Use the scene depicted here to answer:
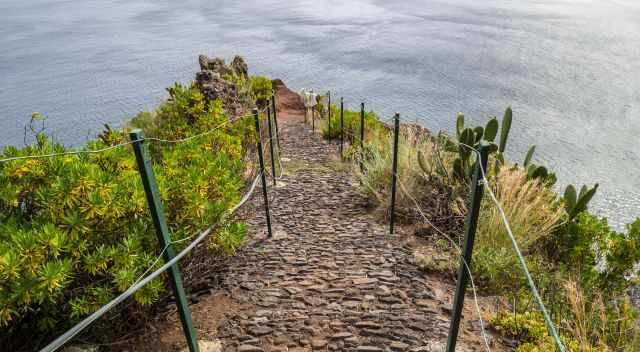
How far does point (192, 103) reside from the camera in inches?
273

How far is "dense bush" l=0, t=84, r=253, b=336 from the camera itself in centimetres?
222

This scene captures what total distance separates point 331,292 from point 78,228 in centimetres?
221

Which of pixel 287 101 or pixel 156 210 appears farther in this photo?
pixel 287 101

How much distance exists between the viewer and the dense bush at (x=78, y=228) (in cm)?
222

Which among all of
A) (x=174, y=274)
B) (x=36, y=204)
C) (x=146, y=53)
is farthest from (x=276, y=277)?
(x=146, y=53)

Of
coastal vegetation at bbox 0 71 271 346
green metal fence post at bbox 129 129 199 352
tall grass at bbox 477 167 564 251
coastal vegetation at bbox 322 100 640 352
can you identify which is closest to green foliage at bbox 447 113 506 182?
coastal vegetation at bbox 322 100 640 352

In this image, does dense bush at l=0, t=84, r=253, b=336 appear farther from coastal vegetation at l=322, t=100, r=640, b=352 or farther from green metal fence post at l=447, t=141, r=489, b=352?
coastal vegetation at l=322, t=100, r=640, b=352

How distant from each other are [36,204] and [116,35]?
162 ft

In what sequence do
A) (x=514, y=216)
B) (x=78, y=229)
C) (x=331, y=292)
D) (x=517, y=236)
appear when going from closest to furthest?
(x=78, y=229) < (x=331, y=292) < (x=517, y=236) < (x=514, y=216)

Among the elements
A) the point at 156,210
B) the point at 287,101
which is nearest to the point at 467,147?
the point at 156,210

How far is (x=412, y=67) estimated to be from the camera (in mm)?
33156

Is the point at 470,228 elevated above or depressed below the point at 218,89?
below

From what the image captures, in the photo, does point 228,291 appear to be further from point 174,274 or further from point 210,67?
point 210,67

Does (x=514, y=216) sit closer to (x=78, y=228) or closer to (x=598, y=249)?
(x=598, y=249)
